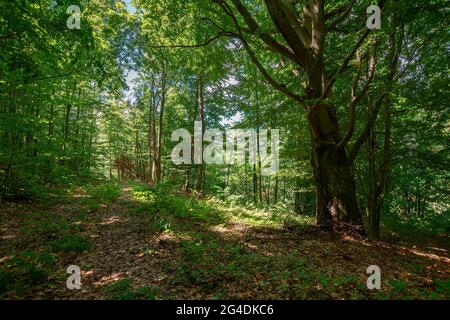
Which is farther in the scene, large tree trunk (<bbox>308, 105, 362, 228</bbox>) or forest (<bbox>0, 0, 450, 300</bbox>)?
large tree trunk (<bbox>308, 105, 362, 228</bbox>)

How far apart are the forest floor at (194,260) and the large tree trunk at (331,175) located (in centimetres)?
62

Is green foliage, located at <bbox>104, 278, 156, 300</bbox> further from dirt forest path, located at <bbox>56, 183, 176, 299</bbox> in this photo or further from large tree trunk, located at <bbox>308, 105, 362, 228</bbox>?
large tree trunk, located at <bbox>308, 105, 362, 228</bbox>

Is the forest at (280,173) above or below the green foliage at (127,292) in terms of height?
above

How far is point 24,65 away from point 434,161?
10.5 metres

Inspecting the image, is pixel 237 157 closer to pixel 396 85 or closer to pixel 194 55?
pixel 194 55

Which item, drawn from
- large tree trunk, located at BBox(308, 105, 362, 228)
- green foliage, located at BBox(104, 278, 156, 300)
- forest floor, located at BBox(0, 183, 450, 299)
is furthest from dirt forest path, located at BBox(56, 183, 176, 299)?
large tree trunk, located at BBox(308, 105, 362, 228)

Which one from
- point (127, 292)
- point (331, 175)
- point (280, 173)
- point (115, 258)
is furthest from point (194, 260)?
point (280, 173)

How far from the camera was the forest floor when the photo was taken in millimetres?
4121

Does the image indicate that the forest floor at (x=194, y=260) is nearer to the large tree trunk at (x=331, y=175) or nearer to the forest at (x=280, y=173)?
the forest at (x=280, y=173)

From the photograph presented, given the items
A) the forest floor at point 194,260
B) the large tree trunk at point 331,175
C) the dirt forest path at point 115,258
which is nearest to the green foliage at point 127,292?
the forest floor at point 194,260

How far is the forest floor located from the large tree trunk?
62cm

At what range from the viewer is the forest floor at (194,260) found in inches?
162

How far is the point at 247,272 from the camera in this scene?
15.7 feet
